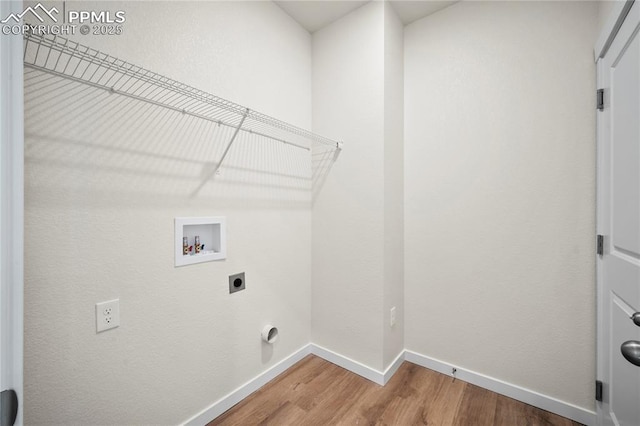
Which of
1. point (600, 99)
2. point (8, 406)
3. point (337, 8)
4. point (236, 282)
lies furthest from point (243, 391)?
point (337, 8)

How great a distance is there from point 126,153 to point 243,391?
148 cm

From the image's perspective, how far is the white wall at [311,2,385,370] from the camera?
1.82 meters

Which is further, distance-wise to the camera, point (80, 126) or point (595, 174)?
point (595, 174)

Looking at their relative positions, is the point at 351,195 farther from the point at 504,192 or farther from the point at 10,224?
the point at 10,224

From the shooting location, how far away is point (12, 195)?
57 cm

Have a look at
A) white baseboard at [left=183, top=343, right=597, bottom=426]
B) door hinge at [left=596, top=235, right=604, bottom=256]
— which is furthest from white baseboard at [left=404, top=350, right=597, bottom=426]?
door hinge at [left=596, top=235, right=604, bottom=256]

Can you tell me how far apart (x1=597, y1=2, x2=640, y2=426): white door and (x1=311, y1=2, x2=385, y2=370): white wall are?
3.55 ft

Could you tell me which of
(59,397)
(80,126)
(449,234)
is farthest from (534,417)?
(80,126)

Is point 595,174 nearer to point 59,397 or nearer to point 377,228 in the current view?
point 377,228

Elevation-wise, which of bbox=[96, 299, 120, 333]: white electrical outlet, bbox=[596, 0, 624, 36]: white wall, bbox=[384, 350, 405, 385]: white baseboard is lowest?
bbox=[384, 350, 405, 385]: white baseboard

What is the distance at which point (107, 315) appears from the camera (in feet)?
3.65

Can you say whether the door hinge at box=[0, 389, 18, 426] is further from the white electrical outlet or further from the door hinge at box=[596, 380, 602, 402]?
the door hinge at box=[596, 380, 602, 402]

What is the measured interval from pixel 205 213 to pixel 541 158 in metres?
1.95

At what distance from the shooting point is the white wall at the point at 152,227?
3.23 ft
